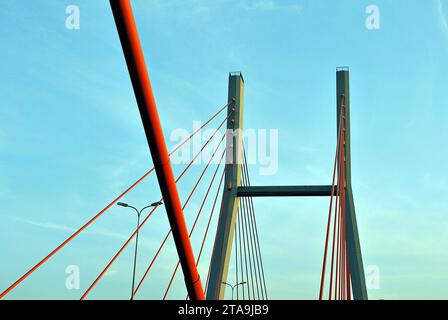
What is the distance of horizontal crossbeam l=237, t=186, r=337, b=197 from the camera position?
821 inches

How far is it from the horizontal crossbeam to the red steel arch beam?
36.1ft

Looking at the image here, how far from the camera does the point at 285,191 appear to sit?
2102 cm

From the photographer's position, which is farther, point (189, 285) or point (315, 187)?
point (315, 187)

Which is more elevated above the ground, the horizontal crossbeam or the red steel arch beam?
the horizontal crossbeam

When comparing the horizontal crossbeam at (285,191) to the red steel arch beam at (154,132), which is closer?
the red steel arch beam at (154,132)

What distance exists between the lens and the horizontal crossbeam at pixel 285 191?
2084cm

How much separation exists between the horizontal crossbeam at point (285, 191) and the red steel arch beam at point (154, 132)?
1100 cm

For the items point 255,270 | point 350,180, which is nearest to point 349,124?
point 350,180

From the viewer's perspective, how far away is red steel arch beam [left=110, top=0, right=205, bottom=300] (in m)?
6.90

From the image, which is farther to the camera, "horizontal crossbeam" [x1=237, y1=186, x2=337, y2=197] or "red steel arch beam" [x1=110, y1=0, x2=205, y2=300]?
"horizontal crossbeam" [x1=237, y1=186, x2=337, y2=197]
